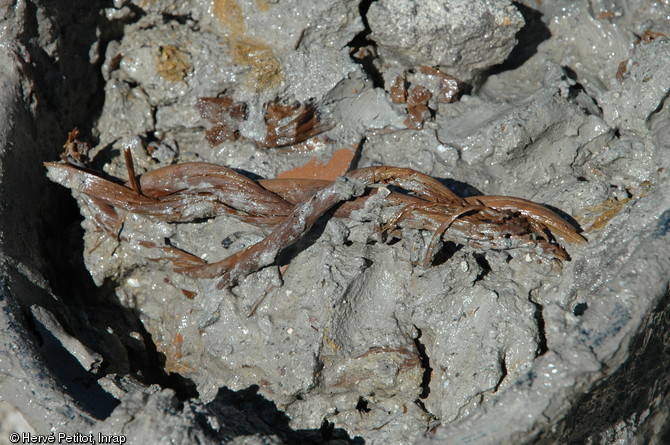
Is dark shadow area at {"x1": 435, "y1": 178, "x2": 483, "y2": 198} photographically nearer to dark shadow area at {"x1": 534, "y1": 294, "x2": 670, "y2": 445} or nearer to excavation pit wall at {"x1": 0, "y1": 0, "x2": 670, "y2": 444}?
excavation pit wall at {"x1": 0, "y1": 0, "x2": 670, "y2": 444}

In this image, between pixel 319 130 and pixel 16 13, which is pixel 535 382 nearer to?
pixel 319 130

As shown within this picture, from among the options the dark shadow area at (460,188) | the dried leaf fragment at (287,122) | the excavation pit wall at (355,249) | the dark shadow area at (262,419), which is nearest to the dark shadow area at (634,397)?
the excavation pit wall at (355,249)

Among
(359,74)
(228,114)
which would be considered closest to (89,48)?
(228,114)

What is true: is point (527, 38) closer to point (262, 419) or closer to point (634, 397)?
point (634, 397)

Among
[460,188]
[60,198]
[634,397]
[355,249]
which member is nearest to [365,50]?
[460,188]

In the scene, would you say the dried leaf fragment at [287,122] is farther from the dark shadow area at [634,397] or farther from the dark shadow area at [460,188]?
the dark shadow area at [634,397]

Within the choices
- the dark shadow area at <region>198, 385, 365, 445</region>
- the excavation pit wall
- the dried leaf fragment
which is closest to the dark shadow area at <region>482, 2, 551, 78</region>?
the excavation pit wall

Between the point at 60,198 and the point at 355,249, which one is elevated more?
the point at 60,198
